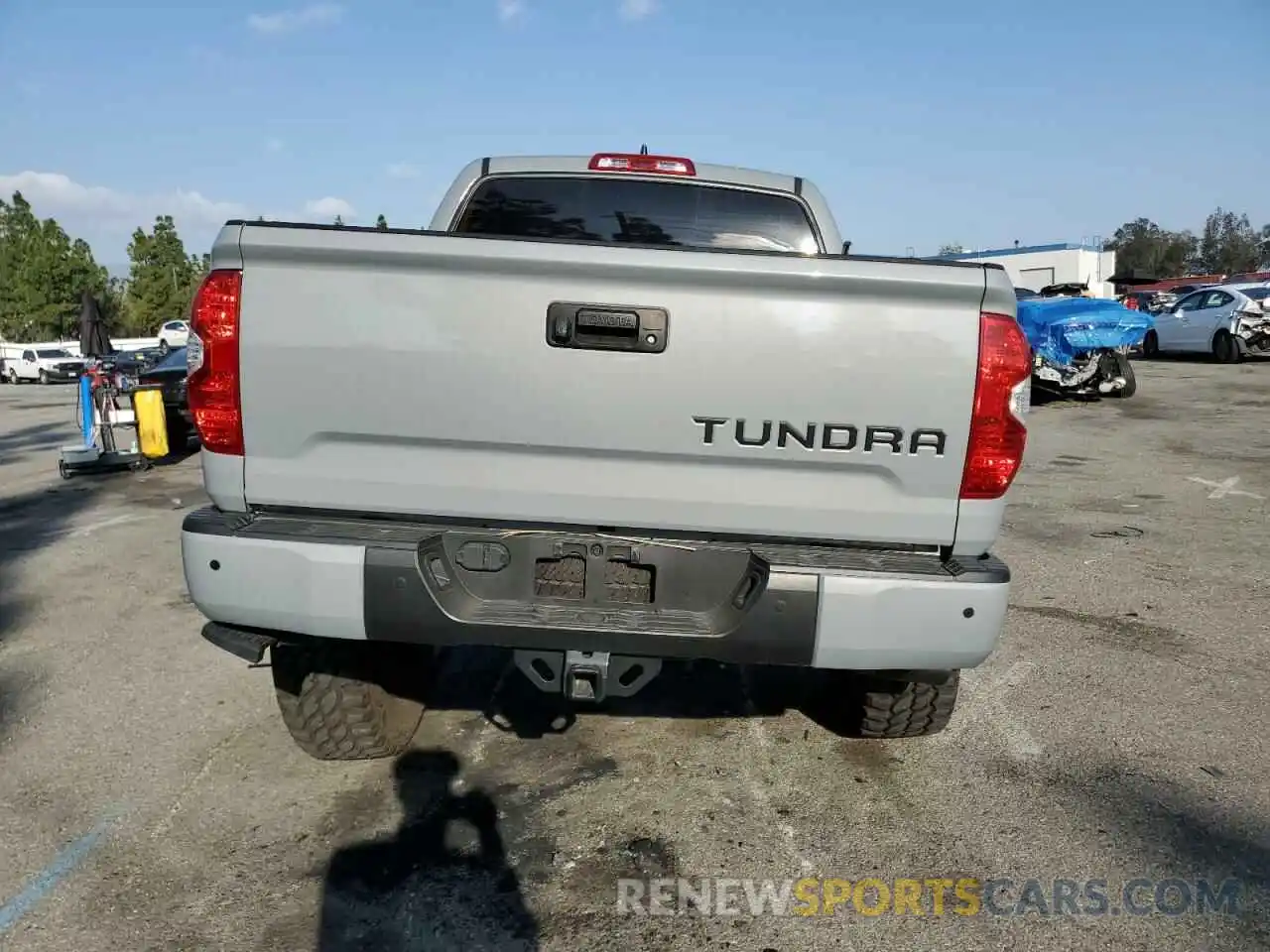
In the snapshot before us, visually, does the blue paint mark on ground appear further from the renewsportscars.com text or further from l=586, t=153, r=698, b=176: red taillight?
l=586, t=153, r=698, b=176: red taillight

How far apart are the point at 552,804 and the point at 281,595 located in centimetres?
125

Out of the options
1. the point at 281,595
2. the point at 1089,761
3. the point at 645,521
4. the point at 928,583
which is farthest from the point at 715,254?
the point at 1089,761

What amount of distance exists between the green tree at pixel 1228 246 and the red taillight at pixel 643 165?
358ft

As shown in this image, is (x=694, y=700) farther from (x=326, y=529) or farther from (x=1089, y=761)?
(x=326, y=529)

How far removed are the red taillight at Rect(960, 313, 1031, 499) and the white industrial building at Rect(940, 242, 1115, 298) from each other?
38.1 metres

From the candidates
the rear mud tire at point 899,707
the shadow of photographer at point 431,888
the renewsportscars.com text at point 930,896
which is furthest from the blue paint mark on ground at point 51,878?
the rear mud tire at point 899,707

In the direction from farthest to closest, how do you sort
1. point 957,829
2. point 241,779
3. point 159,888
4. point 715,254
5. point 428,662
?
point 428,662 → point 241,779 → point 957,829 → point 159,888 → point 715,254

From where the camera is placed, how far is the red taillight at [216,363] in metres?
2.62

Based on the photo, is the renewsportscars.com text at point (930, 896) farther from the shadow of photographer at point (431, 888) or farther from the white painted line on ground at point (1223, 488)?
the white painted line on ground at point (1223, 488)

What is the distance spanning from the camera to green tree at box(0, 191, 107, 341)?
185 ft

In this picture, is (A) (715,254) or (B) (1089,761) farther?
(B) (1089,761)

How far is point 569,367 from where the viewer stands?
263cm

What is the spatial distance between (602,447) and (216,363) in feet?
3.68

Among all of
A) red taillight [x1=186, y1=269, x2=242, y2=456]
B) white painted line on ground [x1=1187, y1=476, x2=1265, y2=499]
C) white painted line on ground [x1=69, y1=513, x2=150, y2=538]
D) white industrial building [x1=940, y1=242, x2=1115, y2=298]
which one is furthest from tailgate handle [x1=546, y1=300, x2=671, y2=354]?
white industrial building [x1=940, y1=242, x2=1115, y2=298]
